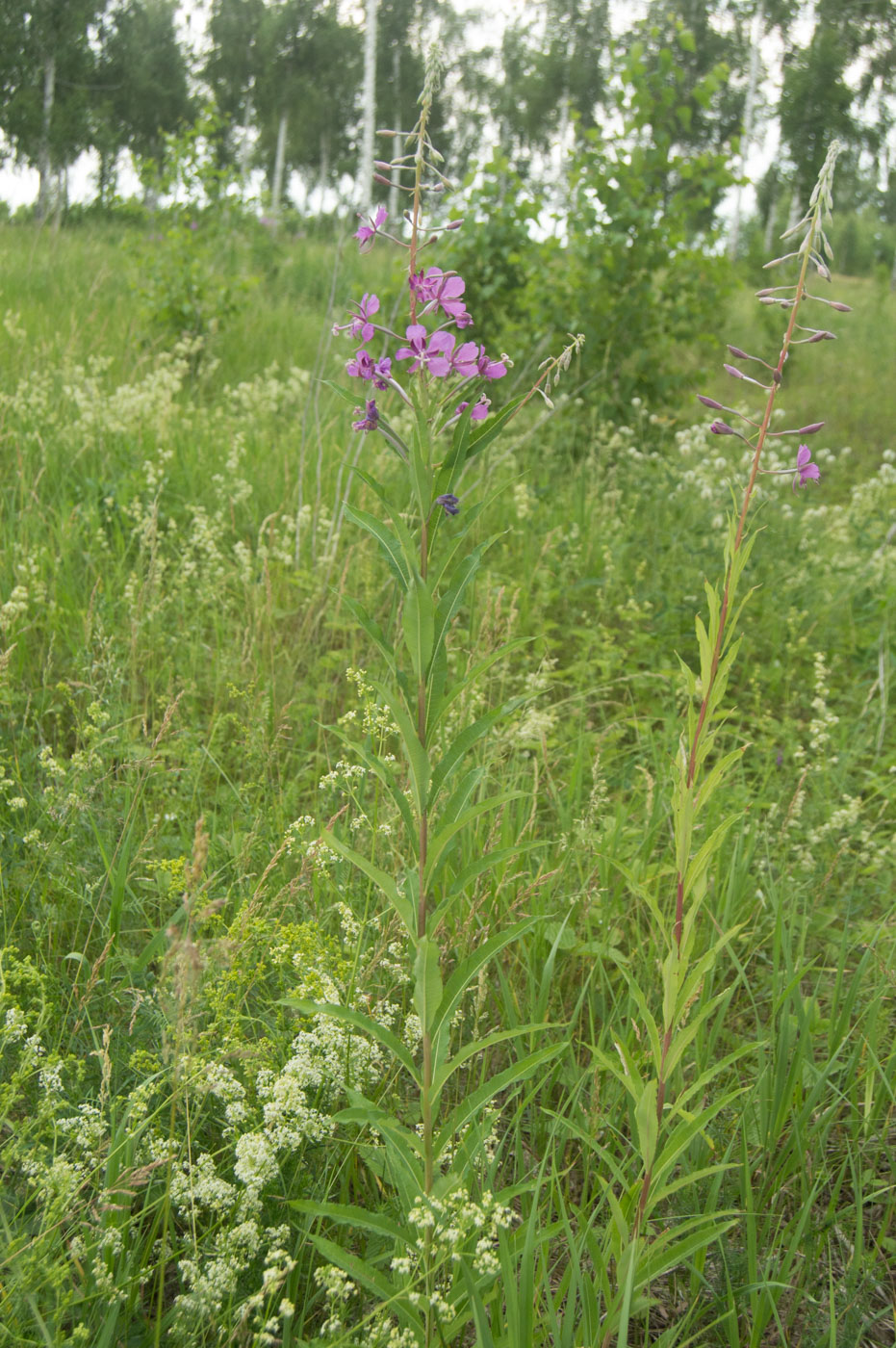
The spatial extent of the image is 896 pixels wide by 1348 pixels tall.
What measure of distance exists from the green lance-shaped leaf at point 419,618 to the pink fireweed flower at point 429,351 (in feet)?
0.82

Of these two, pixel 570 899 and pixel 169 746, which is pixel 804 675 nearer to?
pixel 570 899

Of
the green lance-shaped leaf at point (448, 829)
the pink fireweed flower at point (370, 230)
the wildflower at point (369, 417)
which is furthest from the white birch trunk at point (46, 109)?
the green lance-shaped leaf at point (448, 829)

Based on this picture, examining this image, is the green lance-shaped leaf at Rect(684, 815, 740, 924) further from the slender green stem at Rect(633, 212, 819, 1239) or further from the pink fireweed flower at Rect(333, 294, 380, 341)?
the pink fireweed flower at Rect(333, 294, 380, 341)

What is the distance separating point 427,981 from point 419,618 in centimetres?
45

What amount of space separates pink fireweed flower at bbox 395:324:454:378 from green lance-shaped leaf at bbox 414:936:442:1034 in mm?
693

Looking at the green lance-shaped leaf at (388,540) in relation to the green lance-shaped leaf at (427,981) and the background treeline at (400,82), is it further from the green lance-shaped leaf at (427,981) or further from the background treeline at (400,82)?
the background treeline at (400,82)

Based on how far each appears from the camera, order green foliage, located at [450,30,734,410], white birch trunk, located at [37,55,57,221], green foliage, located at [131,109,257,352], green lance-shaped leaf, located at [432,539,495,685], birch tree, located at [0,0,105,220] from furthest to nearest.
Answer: white birch trunk, located at [37,55,57,221] → birch tree, located at [0,0,105,220] → green foliage, located at [131,109,257,352] → green foliage, located at [450,30,734,410] → green lance-shaped leaf, located at [432,539,495,685]

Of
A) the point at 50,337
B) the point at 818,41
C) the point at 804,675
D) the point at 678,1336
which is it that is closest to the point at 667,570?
the point at 804,675

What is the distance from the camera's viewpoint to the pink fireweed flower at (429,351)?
Result: 1091mm

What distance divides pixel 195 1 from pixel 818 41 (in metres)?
20.7

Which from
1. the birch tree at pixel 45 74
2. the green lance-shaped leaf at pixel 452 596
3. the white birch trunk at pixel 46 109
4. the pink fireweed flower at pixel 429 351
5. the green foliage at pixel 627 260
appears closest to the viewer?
the pink fireweed flower at pixel 429 351

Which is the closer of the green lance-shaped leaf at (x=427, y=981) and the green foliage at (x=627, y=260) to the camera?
the green lance-shaped leaf at (x=427, y=981)

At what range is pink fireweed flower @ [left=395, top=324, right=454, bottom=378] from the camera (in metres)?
1.09

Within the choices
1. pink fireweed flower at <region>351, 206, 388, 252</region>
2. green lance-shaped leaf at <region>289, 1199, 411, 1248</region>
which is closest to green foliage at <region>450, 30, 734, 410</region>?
pink fireweed flower at <region>351, 206, 388, 252</region>
